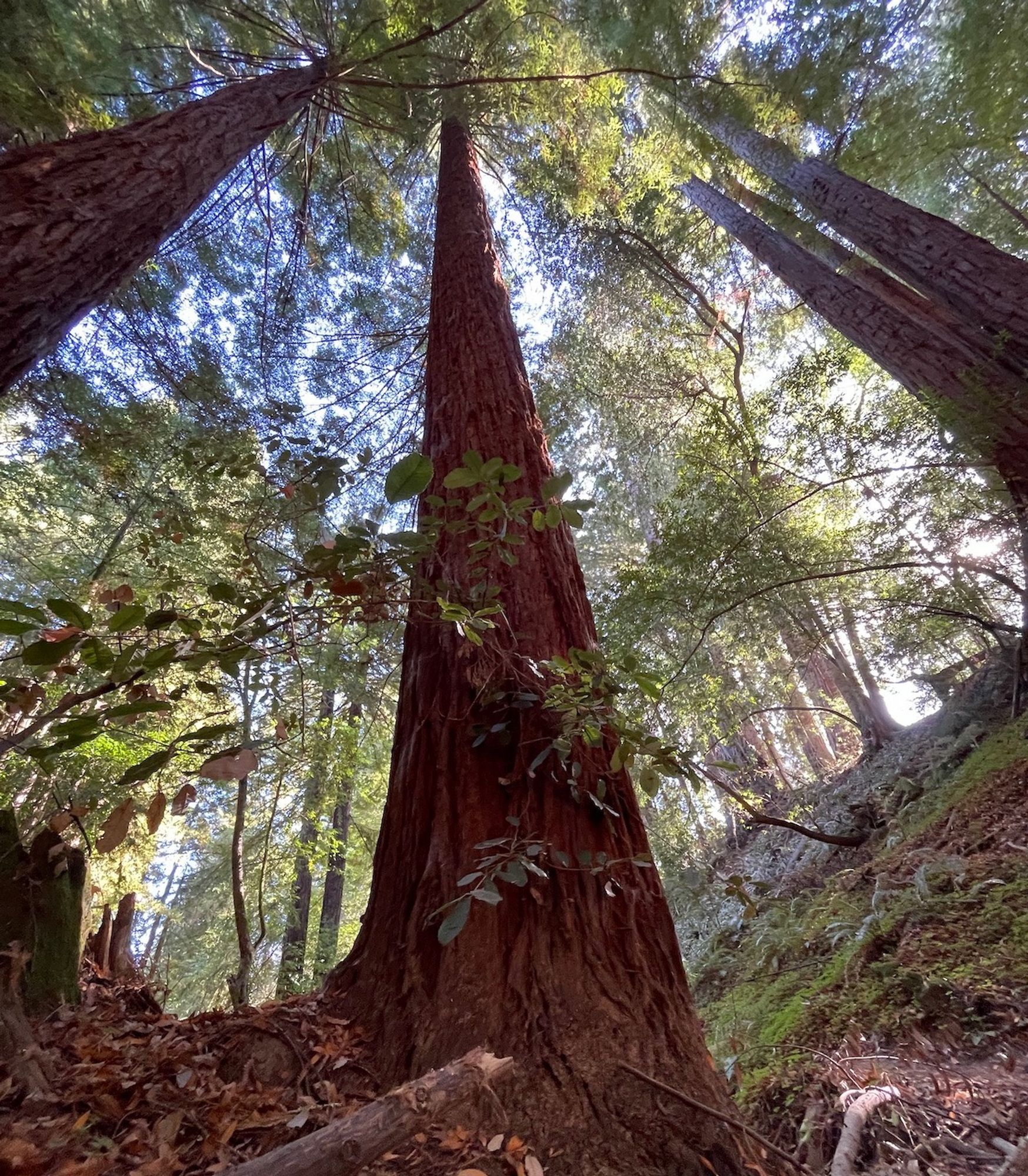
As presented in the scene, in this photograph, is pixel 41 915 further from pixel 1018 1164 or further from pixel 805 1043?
pixel 805 1043

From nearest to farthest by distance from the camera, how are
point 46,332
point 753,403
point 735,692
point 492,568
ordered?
1. point 46,332
2. point 492,568
3. point 753,403
4. point 735,692

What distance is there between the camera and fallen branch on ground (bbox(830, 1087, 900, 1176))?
4.50 feet

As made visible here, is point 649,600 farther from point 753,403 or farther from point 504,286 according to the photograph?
point 504,286

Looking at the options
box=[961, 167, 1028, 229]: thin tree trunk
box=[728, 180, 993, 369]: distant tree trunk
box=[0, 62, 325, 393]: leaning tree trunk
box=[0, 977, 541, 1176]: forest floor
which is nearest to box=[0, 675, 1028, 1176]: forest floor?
box=[0, 977, 541, 1176]: forest floor

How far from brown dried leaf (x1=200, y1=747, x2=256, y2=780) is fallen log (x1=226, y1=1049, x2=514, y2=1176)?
1.39 feet

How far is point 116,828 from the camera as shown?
31.4 inches

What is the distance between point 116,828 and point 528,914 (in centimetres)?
85

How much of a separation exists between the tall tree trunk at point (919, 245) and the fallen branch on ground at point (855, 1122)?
157 inches

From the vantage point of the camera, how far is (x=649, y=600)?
4535 millimetres

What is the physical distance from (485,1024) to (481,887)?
0.24m

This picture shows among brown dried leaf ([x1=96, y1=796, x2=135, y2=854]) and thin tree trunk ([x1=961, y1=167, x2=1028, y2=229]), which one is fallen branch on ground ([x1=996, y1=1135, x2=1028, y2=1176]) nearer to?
brown dried leaf ([x1=96, y1=796, x2=135, y2=854])

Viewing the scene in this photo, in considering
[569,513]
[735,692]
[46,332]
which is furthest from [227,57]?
[735,692]

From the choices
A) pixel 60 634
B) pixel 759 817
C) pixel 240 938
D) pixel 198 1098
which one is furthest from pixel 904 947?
pixel 60 634

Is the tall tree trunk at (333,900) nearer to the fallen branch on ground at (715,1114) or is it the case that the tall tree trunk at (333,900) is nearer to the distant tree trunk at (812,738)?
the fallen branch on ground at (715,1114)
